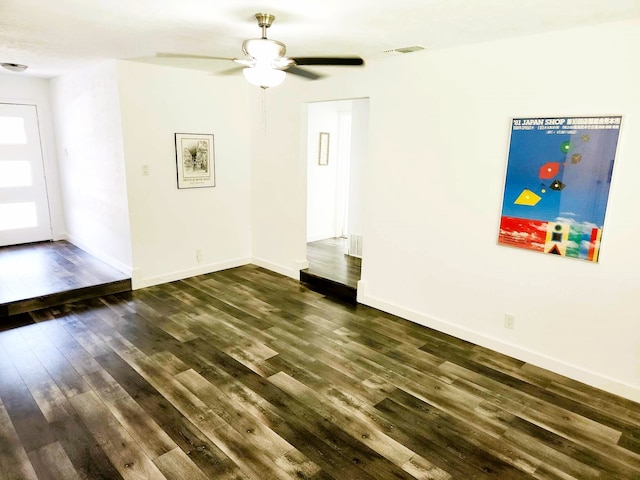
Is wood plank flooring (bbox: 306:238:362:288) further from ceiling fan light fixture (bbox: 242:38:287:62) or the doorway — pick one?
ceiling fan light fixture (bbox: 242:38:287:62)

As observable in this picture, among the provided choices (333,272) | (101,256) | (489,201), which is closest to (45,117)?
(101,256)

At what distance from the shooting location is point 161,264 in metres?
4.96

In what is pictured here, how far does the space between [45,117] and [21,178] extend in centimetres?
99

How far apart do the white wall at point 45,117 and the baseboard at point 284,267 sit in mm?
3309

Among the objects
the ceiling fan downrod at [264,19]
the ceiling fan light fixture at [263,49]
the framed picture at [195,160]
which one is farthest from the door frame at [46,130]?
the ceiling fan light fixture at [263,49]

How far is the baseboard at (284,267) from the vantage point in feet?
17.0

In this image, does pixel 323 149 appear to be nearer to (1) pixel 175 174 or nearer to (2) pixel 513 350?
(1) pixel 175 174

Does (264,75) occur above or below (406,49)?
below

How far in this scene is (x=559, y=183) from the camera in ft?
9.64

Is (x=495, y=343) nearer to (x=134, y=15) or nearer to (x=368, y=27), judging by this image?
(x=368, y=27)

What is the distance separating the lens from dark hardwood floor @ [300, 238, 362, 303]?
4.64 m

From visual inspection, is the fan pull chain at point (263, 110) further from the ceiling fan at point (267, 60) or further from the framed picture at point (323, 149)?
the ceiling fan at point (267, 60)

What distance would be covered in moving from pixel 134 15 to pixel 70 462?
2747mm

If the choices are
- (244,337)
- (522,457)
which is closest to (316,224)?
(244,337)
